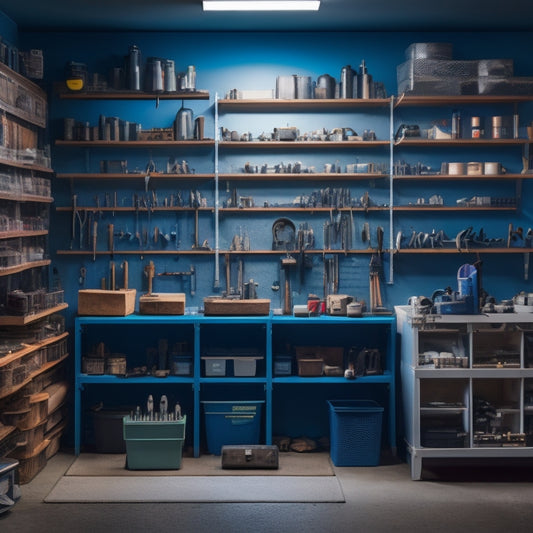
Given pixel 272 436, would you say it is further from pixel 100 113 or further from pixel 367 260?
pixel 100 113

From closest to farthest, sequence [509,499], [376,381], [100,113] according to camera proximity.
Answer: [509,499]
[376,381]
[100,113]

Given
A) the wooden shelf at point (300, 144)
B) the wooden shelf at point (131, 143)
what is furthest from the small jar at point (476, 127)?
the wooden shelf at point (131, 143)

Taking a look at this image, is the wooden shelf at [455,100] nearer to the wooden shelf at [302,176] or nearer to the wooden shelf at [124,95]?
the wooden shelf at [302,176]

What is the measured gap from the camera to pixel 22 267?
5.77 metres

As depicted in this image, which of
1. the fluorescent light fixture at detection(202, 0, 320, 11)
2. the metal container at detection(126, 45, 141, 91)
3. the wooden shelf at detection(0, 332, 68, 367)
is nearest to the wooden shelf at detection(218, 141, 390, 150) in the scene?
the metal container at detection(126, 45, 141, 91)

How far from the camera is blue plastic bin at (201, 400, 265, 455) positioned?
6.39 metres

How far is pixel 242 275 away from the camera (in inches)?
270

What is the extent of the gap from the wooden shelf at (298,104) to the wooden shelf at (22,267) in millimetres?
1975

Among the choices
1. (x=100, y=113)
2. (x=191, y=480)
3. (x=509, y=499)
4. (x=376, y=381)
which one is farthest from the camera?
(x=100, y=113)


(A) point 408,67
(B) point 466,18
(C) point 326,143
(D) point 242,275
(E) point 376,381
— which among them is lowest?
(E) point 376,381

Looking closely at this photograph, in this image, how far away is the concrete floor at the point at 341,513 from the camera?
4.84 m

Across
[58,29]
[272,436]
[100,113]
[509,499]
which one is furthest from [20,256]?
[509,499]

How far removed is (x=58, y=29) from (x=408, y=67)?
2965mm

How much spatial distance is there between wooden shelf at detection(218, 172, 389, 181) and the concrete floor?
2480 mm
